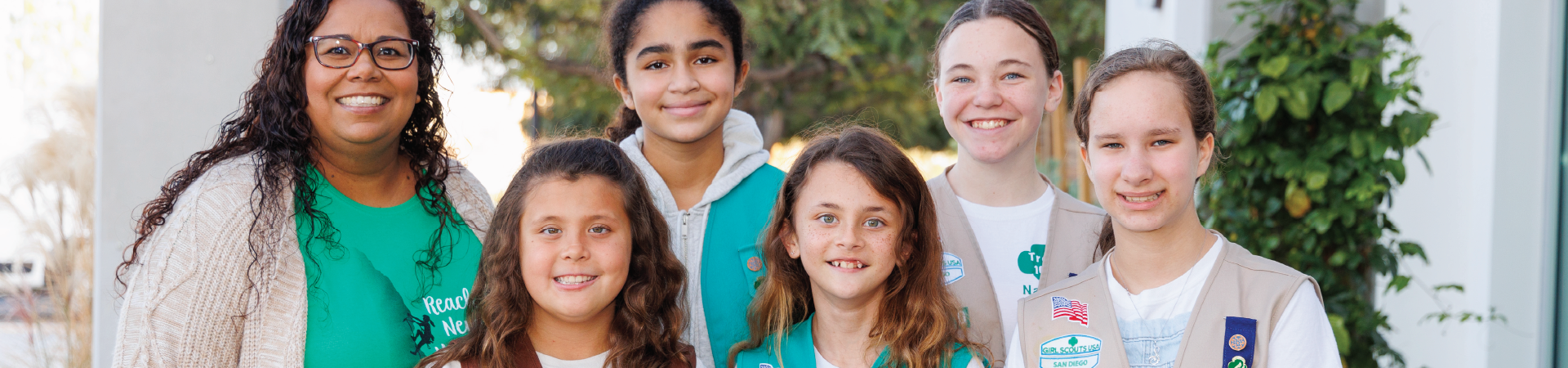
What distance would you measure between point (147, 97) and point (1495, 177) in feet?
16.2

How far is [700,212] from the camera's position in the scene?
2686 millimetres

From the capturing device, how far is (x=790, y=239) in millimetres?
2441

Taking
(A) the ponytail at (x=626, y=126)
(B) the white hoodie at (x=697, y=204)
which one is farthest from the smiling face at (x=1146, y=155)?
(A) the ponytail at (x=626, y=126)

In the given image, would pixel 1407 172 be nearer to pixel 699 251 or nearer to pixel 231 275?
pixel 699 251

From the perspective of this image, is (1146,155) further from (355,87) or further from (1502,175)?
(1502,175)

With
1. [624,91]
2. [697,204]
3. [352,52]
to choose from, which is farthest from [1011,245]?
[352,52]

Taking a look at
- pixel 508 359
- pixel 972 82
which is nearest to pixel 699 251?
pixel 508 359

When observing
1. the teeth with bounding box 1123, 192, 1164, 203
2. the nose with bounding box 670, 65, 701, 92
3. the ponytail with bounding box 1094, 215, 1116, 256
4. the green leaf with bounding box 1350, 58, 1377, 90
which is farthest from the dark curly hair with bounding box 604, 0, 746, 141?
the green leaf with bounding box 1350, 58, 1377, 90

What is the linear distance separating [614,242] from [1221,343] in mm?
1309

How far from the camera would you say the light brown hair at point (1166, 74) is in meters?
2.11

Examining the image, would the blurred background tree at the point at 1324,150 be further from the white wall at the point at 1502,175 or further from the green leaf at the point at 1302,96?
the white wall at the point at 1502,175

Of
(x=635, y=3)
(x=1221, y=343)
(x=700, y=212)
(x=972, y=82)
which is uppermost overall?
(x=635, y=3)

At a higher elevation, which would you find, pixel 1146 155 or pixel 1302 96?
pixel 1302 96

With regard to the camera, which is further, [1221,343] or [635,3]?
[635,3]
